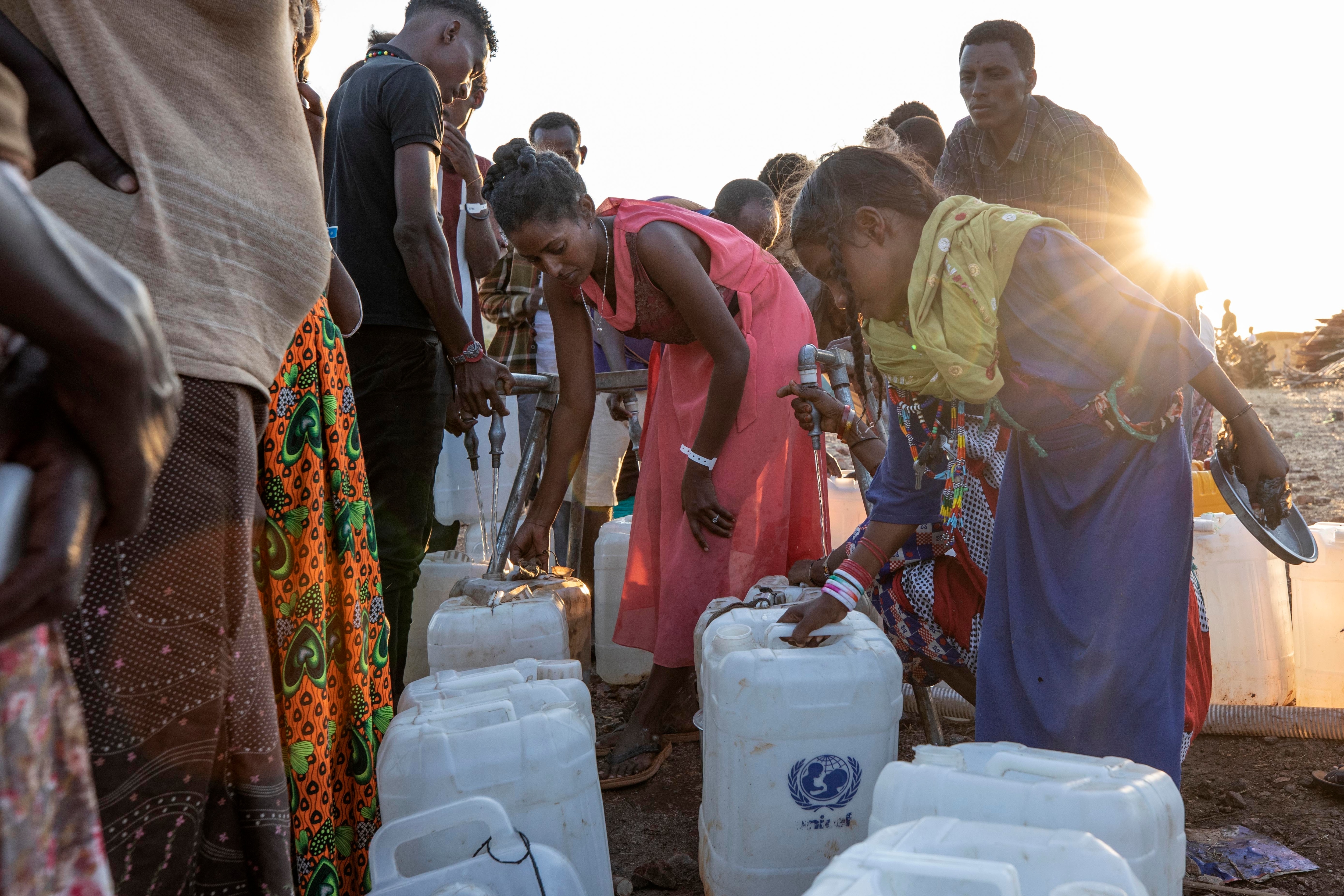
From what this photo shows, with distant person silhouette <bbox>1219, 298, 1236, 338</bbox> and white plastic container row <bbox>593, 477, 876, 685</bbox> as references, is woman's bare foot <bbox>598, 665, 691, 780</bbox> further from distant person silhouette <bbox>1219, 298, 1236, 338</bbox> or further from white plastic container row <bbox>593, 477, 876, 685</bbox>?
distant person silhouette <bbox>1219, 298, 1236, 338</bbox>

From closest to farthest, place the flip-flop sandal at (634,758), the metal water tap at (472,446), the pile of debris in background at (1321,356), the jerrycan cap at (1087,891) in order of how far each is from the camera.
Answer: the jerrycan cap at (1087,891), the flip-flop sandal at (634,758), the metal water tap at (472,446), the pile of debris in background at (1321,356)

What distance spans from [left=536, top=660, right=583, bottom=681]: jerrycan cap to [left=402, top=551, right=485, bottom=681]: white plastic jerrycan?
1222 millimetres

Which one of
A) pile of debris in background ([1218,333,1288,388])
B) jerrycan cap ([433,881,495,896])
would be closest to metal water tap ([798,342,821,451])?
jerrycan cap ([433,881,495,896])

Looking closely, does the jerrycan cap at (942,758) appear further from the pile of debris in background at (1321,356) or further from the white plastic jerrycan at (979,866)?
the pile of debris in background at (1321,356)

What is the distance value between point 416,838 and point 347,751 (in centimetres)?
24

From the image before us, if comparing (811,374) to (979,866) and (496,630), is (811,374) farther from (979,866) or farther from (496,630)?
(979,866)

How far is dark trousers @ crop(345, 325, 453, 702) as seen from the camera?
270 centimetres

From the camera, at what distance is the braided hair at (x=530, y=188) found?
262cm

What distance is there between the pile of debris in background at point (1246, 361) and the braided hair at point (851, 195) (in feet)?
72.5

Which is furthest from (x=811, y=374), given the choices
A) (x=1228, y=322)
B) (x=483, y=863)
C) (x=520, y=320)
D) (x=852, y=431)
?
(x=1228, y=322)

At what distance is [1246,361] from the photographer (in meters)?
22.7

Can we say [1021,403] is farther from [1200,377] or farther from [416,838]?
[416,838]

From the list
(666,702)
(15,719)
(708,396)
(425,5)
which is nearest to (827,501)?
(708,396)

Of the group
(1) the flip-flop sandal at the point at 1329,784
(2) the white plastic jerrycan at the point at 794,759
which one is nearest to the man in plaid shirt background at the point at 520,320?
(2) the white plastic jerrycan at the point at 794,759
